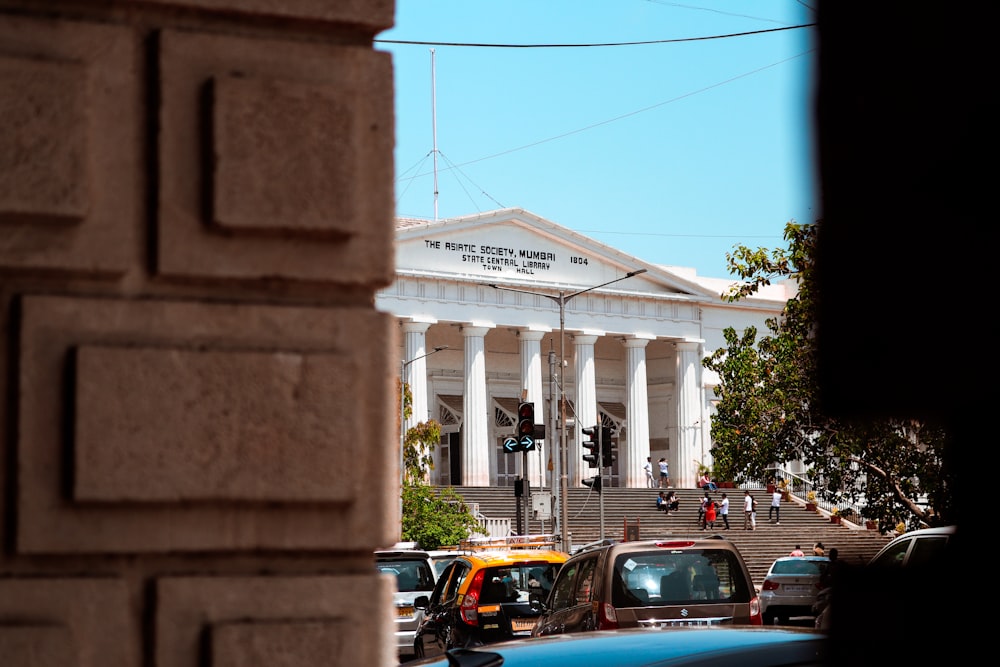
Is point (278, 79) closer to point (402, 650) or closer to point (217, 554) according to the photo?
point (217, 554)

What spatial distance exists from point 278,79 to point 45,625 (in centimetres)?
120

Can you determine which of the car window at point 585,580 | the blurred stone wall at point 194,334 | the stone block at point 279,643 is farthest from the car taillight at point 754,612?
the stone block at point 279,643

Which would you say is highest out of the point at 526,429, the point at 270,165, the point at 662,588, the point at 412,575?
the point at 526,429

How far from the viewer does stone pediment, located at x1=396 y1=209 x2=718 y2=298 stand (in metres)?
60.1

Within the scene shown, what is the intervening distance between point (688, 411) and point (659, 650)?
62.8 meters

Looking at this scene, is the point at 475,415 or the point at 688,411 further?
the point at 688,411

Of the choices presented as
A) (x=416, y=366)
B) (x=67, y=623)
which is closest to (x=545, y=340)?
(x=416, y=366)

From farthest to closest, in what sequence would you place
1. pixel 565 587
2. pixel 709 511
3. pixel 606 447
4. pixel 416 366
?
pixel 416 366
pixel 709 511
pixel 606 447
pixel 565 587

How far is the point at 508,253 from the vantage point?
62.2 metres

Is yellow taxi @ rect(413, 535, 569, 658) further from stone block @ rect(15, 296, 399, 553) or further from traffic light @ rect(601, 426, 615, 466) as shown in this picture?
traffic light @ rect(601, 426, 615, 466)

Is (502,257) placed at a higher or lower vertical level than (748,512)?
higher

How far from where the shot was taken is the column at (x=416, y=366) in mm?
59219

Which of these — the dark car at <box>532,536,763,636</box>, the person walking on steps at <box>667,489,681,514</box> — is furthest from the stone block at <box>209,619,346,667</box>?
the person walking on steps at <box>667,489,681,514</box>

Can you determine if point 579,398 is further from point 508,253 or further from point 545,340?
point 508,253
